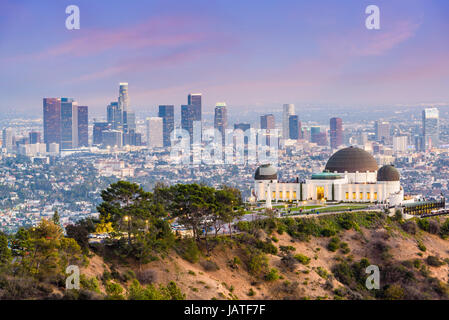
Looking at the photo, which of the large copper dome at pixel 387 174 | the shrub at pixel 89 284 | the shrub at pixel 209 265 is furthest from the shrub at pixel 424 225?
the shrub at pixel 89 284

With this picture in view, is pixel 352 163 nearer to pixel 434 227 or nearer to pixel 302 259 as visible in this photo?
pixel 434 227

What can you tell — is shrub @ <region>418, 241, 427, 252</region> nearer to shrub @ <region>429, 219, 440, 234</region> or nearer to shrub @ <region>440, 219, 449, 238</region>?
shrub @ <region>429, 219, 440, 234</region>

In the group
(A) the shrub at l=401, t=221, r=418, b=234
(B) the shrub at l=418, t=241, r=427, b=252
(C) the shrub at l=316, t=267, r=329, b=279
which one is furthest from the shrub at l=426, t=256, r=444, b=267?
(C) the shrub at l=316, t=267, r=329, b=279

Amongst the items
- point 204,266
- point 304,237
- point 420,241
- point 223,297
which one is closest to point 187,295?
point 223,297

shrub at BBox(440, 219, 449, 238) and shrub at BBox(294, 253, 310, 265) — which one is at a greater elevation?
shrub at BBox(440, 219, 449, 238)

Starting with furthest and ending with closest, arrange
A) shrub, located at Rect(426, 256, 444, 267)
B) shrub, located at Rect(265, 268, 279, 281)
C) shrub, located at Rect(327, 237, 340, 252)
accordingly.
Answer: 1. shrub, located at Rect(426, 256, 444, 267)
2. shrub, located at Rect(327, 237, 340, 252)
3. shrub, located at Rect(265, 268, 279, 281)

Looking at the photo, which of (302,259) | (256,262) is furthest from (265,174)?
(256,262)
